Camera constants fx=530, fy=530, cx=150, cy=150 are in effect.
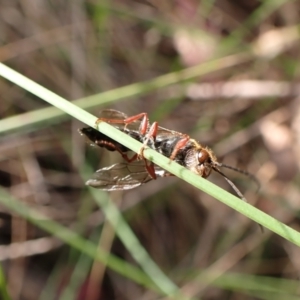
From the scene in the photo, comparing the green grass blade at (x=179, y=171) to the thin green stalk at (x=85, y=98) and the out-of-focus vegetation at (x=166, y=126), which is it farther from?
the out-of-focus vegetation at (x=166, y=126)

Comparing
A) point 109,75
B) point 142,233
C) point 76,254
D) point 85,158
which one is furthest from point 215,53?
point 76,254

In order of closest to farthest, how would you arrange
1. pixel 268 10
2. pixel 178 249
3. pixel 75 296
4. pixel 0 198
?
1. pixel 0 198
2. pixel 75 296
3. pixel 268 10
4. pixel 178 249

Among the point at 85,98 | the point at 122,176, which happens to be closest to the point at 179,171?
the point at 122,176

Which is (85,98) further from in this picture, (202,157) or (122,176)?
(202,157)

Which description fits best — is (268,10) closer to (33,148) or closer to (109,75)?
(109,75)

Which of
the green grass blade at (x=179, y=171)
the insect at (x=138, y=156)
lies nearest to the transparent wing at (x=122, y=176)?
the insect at (x=138, y=156)

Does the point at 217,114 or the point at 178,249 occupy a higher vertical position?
the point at 217,114
